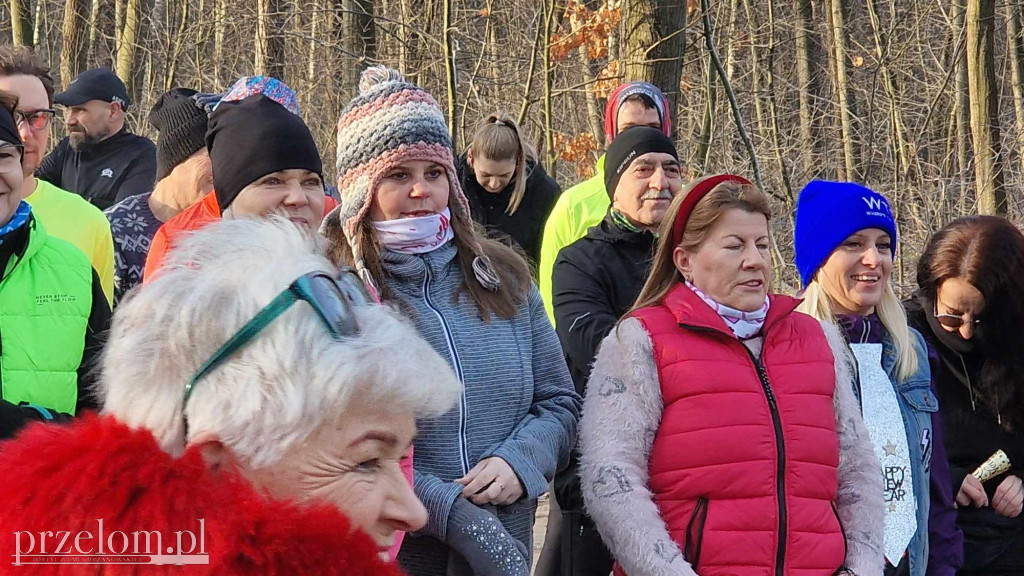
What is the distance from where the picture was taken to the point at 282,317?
5.44 ft

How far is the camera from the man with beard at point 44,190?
4016 millimetres

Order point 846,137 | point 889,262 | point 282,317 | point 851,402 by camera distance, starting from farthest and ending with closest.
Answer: point 846,137 → point 889,262 → point 851,402 → point 282,317

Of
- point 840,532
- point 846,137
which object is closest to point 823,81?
point 846,137

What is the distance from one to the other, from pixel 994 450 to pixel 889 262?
35.0 inches

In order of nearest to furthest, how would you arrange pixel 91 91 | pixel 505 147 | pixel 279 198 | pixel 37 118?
pixel 279 198, pixel 37 118, pixel 505 147, pixel 91 91

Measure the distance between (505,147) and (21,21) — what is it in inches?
328

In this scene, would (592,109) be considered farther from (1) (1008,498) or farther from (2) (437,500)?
(2) (437,500)

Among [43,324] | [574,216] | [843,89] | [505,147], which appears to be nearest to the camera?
[43,324]

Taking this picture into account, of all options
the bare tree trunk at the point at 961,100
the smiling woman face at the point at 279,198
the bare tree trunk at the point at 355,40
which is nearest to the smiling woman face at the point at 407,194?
the smiling woman face at the point at 279,198

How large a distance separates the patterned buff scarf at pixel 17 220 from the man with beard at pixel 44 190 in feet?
1.92

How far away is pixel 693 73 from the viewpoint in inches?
593

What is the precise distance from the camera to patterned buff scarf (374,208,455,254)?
317cm

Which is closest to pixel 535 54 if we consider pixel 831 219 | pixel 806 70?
pixel 831 219

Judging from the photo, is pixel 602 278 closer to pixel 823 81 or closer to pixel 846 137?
pixel 846 137
